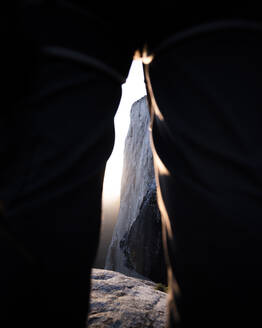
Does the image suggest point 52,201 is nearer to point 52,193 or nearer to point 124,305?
point 52,193

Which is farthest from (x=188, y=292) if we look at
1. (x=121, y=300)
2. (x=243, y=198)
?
(x=121, y=300)

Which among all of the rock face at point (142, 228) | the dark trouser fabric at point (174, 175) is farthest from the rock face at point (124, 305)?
the rock face at point (142, 228)

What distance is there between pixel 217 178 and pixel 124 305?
3.08 ft

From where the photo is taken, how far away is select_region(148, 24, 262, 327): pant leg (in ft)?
0.88

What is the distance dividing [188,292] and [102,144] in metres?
0.26

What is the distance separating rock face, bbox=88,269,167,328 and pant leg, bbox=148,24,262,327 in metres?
0.65

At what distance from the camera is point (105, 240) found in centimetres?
1357

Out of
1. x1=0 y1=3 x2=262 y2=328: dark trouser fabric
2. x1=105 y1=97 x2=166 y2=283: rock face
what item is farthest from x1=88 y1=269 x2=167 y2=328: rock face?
x1=105 y1=97 x2=166 y2=283: rock face

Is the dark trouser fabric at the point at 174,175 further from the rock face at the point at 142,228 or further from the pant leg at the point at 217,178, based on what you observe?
the rock face at the point at 142,228

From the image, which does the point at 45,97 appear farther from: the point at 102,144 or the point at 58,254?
the point at 58,254

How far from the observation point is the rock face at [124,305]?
0.84 metres

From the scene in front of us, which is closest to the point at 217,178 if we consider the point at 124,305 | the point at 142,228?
the point at 124,305

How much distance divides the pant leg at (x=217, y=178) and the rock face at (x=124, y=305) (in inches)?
25.4

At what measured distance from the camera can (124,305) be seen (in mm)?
976
